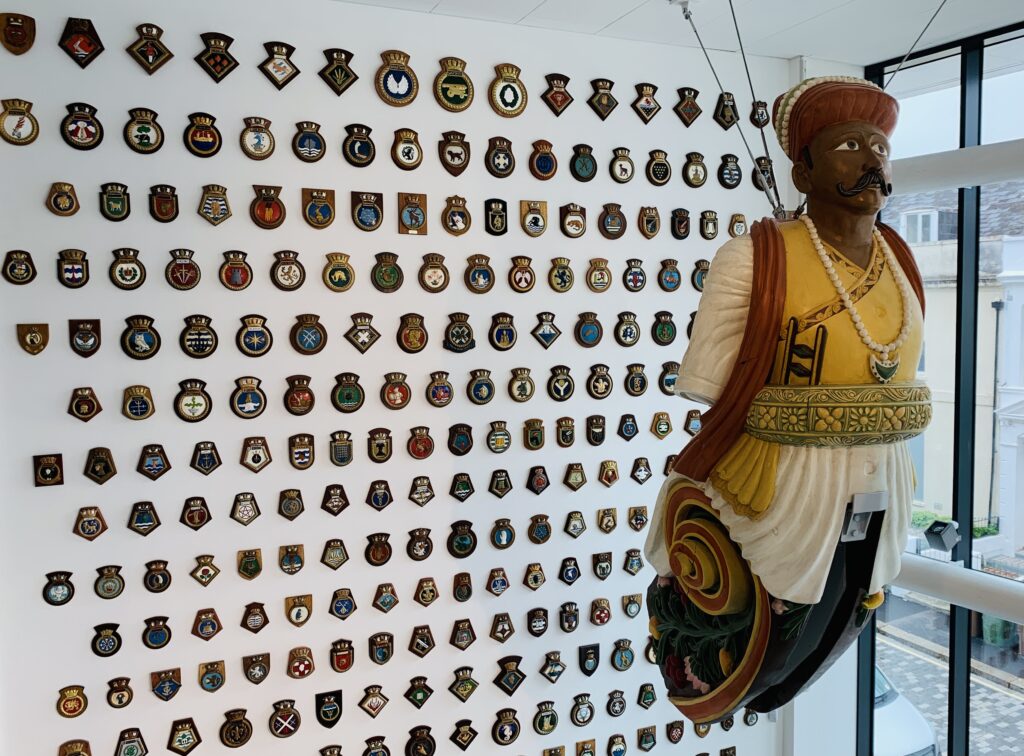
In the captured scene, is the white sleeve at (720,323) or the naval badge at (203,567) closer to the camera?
the white sleeve at (720,323)

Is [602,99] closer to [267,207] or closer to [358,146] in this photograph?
[358,146]

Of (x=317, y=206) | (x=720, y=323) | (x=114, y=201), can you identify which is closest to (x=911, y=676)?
(x=720, y=323)

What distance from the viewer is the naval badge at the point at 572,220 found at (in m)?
2.79

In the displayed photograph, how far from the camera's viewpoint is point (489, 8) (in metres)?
2.55

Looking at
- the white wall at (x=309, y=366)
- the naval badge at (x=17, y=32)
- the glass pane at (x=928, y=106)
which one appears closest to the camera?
the naval badge at (x=17, y=32)

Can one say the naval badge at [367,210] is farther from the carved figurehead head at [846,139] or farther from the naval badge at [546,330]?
the carved figurehead head at [846,139]

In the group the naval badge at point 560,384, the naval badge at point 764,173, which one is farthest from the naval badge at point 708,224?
the naval badge at point 560,384

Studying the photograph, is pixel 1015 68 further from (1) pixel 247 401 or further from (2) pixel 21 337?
(2) pixel 21 337

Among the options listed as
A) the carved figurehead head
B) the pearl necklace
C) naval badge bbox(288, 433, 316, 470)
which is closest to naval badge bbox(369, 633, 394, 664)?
naval badge bbox(288, 433, 316, 470)

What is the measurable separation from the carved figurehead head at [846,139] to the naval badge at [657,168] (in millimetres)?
1080

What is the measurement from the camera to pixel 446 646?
2.76m

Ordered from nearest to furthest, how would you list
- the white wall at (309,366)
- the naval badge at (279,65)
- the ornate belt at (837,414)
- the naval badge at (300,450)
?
the ornate belt at (837,414) < the white wall at (309,366) < the naval badge at (279,65) < the naval badge at (300,450)

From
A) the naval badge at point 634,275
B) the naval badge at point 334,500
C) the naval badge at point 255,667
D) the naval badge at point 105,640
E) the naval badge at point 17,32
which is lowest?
the naval badge at point 255,667

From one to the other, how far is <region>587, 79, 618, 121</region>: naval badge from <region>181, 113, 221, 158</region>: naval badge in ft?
3.84
